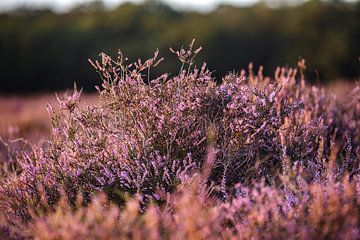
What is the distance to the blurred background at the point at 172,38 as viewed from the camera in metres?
27.3

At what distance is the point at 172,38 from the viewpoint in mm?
30375

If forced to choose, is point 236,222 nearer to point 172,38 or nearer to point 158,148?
point 158,148

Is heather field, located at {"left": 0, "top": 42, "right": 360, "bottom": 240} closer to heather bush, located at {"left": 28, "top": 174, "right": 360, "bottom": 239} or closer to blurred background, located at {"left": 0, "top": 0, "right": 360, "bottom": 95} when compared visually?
heather bush, located at {"left": 28, "top": 174, "right": 360, "bottom": 239}

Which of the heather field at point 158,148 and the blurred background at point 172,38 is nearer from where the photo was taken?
the heather field at point 158,148

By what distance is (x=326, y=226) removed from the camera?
2.68 m

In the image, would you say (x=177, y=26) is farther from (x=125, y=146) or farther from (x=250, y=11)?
(x=125, y=146)

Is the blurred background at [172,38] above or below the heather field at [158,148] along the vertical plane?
below

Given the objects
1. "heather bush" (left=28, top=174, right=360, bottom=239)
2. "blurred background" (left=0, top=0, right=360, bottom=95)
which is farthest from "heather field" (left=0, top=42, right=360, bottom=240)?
"blurred background" (left=0, top=0, right=360, bottom=95)

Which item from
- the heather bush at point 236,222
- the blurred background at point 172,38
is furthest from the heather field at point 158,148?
the blurred background at point 172,38

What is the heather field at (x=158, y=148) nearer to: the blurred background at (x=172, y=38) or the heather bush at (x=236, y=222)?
the heather bush at (x=236, y=222)

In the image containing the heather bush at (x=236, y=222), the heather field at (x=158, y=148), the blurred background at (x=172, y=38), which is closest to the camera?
the heather bush at (x=236, y=222)

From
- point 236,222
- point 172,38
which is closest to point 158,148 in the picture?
point 236,222

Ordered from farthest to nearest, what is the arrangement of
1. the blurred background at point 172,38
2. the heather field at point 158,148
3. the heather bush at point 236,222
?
the blurred background at point 172,38
the heather field at point 158,148
the heather bush at point 236,222

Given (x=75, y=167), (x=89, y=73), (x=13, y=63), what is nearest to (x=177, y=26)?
(x=89, y=73)
